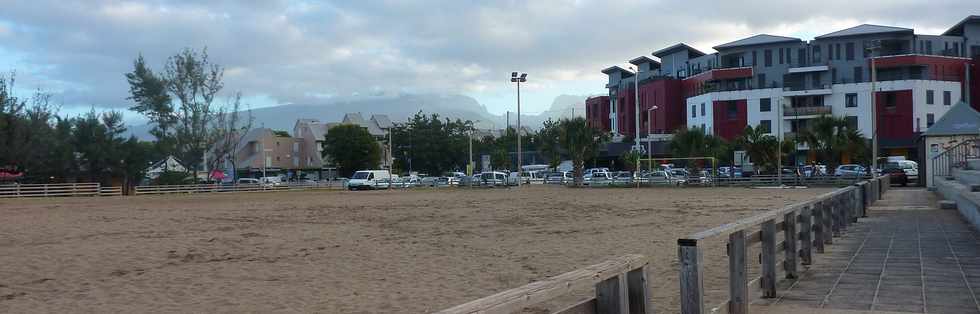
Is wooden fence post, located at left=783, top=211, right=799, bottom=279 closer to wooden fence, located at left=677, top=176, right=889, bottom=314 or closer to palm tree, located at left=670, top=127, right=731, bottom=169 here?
wooden fence, located at left=677, top=176, right=889, bottom=314

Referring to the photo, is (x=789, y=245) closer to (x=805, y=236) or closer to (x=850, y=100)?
(x=805, y=236)

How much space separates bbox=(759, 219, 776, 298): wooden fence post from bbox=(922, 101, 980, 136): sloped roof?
30119mm

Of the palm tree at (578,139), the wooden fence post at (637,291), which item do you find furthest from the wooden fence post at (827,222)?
the palm tree at (578,139)

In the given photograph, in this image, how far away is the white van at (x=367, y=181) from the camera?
58281 millimetres

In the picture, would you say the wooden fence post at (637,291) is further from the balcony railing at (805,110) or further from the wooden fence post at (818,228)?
the balcony railing at (805,110)

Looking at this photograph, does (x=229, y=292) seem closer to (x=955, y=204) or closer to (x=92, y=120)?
(x=955, y=204)

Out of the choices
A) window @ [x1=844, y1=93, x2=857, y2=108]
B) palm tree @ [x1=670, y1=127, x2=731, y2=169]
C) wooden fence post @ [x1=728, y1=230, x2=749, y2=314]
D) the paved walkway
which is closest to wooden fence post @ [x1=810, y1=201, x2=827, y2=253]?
the paved walkway

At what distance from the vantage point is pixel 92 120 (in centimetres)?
5906

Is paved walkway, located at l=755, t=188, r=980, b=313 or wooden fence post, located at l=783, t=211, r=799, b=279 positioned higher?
wooden fence post, located at l=783, t=211, r=799, b=279

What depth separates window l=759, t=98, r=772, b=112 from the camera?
73812 millimetres

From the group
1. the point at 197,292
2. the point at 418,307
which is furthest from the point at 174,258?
the point at 418,307

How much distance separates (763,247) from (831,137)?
47587 mm

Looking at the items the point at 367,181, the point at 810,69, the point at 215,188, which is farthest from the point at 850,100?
the point at 215,188

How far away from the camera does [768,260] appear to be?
7.82 metres
